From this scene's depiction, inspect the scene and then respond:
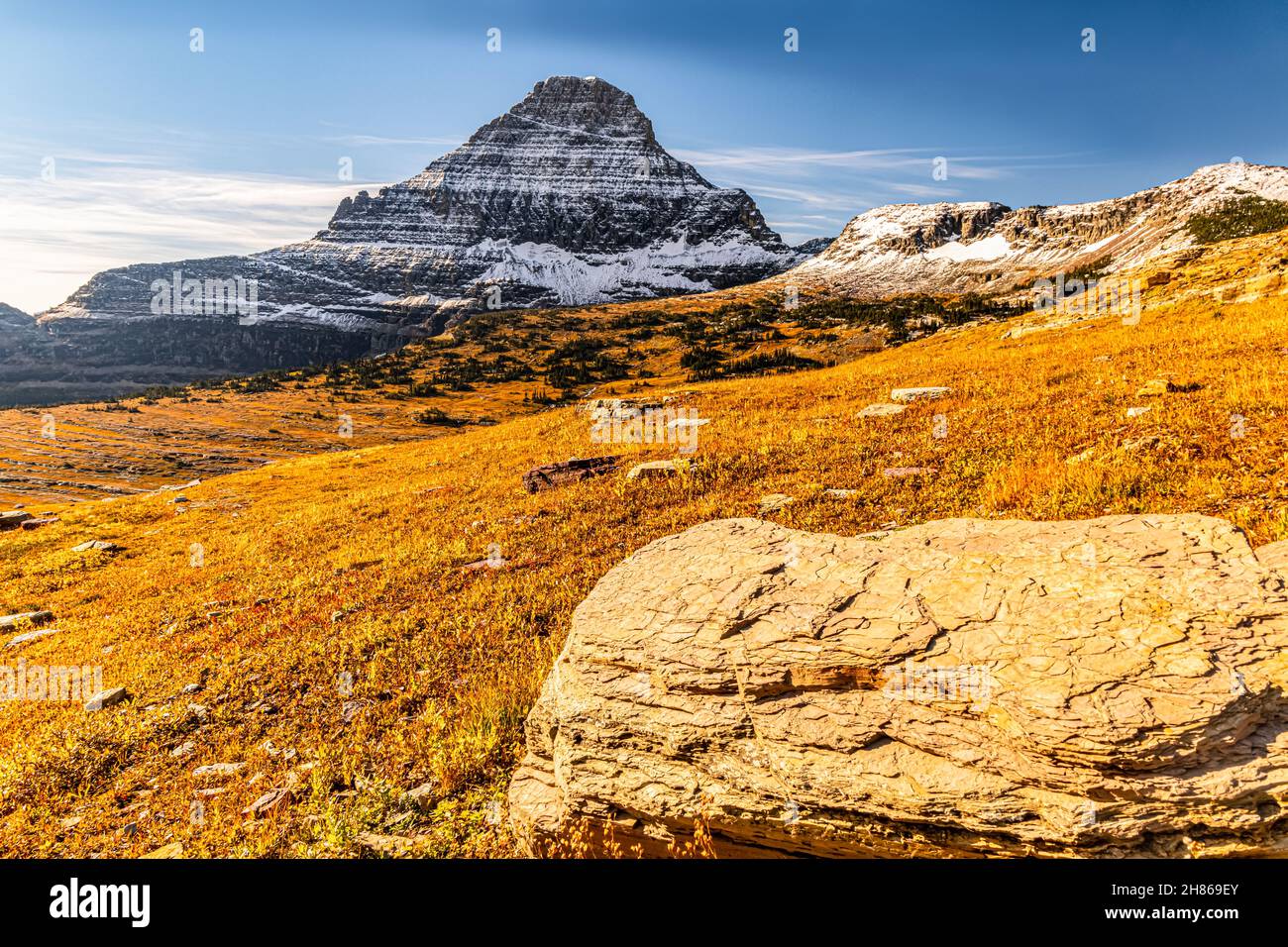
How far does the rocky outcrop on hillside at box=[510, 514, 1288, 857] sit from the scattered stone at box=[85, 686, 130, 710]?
8544 mm

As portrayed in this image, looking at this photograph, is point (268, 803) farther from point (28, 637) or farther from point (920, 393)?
point (920, 393)

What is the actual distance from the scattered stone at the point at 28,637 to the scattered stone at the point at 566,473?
1300 cm

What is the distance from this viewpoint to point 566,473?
20.2m

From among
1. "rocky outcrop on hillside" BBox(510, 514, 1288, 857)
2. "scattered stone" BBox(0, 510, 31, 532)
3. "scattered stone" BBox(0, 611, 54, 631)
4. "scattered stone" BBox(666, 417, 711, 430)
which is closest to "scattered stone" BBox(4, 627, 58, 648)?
"scattered stone" BBox(0, 611, 54, 631)

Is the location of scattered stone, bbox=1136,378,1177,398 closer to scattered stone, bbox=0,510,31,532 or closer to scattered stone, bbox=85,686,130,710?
scattered stone, bbox=85,686,130,710

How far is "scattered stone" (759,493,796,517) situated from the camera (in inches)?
498

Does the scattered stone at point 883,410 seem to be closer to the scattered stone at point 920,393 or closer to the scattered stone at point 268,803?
the scattered stone at point 920,393

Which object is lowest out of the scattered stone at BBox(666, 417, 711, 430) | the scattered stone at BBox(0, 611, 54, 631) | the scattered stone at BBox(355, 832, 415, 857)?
the scattered stone at BBox(0, 611, 54, 631)

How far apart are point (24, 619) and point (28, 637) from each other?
256 cm

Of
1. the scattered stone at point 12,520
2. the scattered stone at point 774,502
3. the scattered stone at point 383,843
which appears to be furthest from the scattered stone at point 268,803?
the scattered stone at point 12,520
